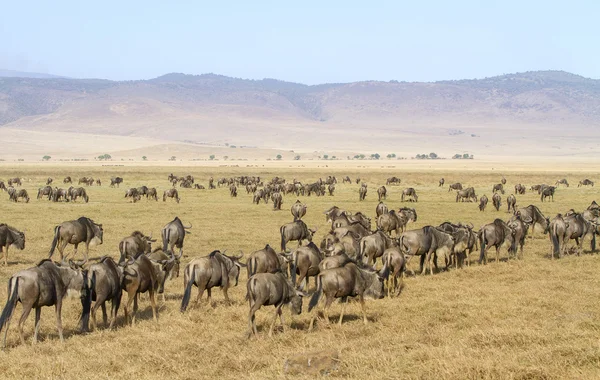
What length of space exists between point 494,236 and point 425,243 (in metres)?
3.20

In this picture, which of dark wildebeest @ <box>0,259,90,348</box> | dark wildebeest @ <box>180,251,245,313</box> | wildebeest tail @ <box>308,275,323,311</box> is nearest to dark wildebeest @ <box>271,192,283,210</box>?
dark wildebeest @ <box>180,251,245,313</box>

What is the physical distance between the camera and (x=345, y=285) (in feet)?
42.5

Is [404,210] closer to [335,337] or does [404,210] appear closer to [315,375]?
[335,337]

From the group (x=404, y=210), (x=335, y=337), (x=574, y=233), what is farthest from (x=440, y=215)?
(x=335, y=337)

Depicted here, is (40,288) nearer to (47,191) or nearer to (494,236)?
(494,236)

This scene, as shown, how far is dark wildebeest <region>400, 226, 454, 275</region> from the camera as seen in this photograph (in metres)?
18.0

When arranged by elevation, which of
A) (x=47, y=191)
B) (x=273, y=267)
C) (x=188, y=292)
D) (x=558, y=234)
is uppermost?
(x=558, y=234)

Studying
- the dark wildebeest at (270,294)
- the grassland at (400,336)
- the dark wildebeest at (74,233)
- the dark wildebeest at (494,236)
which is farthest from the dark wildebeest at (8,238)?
the dark wildebeest at (494,236)

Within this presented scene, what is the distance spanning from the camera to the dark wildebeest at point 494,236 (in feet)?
66.0

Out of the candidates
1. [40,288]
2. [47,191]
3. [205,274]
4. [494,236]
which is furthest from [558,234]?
[47,191]

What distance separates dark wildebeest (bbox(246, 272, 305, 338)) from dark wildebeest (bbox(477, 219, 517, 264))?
30.3 ft

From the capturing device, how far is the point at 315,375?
32.3ft

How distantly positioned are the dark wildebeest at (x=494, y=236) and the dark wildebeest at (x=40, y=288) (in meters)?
12.3

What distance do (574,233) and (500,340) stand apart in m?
11.7
